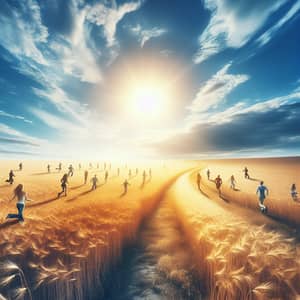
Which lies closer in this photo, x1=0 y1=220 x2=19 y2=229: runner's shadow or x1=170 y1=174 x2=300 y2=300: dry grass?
x1=170 y1=174 x2=300 y2=300: dry grass

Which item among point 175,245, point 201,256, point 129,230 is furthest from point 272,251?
point 129,230

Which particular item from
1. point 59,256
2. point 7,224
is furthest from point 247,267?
point 7,224

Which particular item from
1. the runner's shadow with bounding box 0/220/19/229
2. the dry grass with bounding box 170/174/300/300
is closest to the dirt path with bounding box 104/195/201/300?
the dry grass with bounding box 170/174/300/300

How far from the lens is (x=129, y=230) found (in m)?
11.2

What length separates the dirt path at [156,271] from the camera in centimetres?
732

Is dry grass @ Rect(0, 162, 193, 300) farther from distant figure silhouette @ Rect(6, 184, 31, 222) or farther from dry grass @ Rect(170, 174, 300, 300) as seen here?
dry grass @ Rect(170, 174, 300, 300)

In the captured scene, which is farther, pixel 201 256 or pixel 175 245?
pixel 175 245

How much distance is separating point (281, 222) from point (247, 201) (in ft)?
25.1

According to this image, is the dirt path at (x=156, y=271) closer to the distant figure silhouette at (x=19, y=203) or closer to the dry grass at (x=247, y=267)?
the dry grass at (x=247, y=267)

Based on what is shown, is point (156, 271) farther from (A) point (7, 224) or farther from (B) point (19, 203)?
(B) point (19, 203)

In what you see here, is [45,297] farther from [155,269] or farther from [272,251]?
[272,251]

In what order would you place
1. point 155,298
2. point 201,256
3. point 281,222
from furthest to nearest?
point 281,222 → point 201,256 → point 155,298

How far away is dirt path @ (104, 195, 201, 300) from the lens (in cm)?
732

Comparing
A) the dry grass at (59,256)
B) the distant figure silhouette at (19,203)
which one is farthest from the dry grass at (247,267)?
the distant figure silhouette at (19,203)
